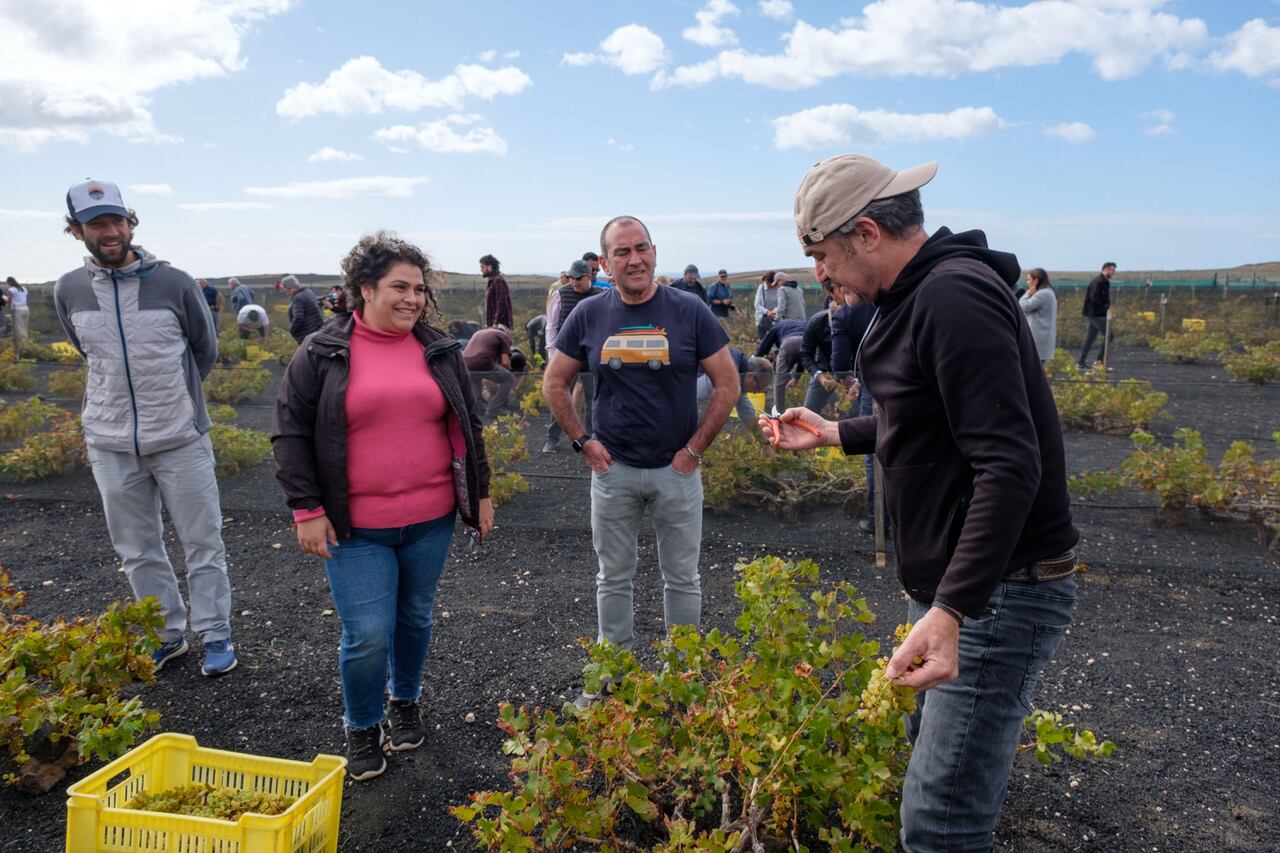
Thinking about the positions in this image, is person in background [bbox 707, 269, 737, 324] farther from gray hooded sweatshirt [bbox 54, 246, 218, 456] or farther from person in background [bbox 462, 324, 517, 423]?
gray hooded sweatshirt [bbox 54, 246, 218, 456]

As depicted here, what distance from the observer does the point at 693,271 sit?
43.7ft

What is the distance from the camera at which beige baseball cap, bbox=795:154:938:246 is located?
5.90 feet

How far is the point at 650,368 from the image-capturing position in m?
3.46

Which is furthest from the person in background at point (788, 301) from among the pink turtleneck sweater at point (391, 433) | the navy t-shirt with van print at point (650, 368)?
the pink turtleneck sweater at point (391, 433)

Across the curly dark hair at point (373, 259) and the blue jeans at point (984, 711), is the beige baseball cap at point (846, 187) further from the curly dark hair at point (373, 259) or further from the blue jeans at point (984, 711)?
the curly dark hair at point (373, 259)

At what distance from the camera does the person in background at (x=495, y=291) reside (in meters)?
10.6

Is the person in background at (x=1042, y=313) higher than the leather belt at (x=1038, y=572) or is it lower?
higher

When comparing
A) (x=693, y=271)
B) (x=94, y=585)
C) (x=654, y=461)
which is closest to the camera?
(x=654, y=461)

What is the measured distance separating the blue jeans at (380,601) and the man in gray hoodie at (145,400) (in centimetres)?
119

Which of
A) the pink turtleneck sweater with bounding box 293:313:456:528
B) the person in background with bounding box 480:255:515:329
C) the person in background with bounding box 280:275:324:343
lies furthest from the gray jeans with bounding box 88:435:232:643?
the person in background with bounding box 280:275:324:343

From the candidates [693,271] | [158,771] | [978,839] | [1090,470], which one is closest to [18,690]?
[158,771]

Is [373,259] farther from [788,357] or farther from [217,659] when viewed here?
[788,357]

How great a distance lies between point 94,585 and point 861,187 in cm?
526

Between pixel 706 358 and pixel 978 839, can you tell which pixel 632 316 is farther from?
pixel 978 839
